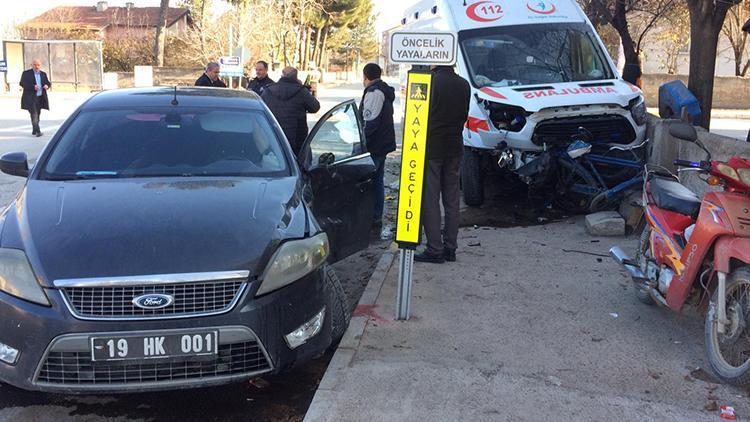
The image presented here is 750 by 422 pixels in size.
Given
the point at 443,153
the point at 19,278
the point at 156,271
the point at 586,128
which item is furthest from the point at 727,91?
the point at 19,278

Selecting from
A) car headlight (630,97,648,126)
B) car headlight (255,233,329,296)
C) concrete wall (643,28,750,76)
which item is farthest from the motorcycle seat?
concrete wall (643,28,750,76)

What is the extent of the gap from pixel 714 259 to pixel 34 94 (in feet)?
52.4

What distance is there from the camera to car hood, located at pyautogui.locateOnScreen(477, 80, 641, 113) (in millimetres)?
7930

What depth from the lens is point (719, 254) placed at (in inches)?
154

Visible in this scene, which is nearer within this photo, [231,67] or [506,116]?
[506,116]

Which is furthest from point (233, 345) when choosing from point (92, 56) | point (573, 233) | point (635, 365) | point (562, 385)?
point (92, 56)

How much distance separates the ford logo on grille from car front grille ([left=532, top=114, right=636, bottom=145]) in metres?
5.67

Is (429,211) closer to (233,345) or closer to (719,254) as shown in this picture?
(719,254)

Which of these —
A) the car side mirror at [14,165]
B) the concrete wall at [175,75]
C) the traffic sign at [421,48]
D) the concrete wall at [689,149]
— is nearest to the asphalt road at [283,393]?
the car side mirror at [14,165]

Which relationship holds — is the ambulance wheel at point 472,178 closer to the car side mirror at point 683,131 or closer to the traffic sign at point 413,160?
the traffic sign at point 413,160

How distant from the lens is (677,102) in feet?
29.0

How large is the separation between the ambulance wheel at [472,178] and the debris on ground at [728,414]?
544 cm

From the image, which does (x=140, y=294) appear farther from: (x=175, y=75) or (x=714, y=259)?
(x=175, y=75)

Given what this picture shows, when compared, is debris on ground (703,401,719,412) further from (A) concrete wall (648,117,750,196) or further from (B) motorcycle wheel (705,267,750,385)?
(A) concrete wall (648,117,750,196)
